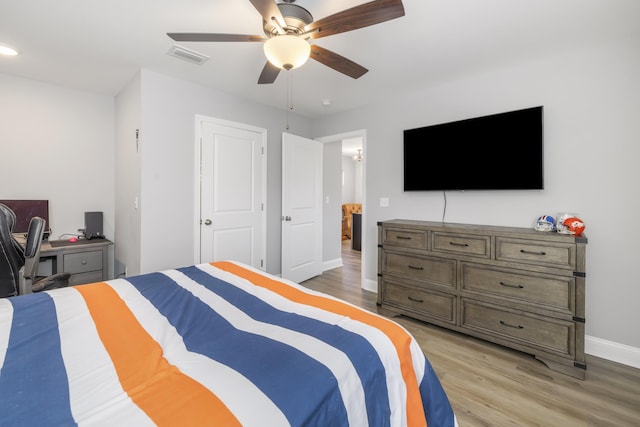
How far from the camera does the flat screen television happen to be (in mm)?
2994

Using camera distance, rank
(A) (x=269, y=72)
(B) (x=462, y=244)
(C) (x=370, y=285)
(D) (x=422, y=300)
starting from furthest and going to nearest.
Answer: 1. (C) (x=370, y=285)
2. (D) (x=422, y=300)
3. (B) (x=462, y=244)
4. (A) (x=269, y=72)

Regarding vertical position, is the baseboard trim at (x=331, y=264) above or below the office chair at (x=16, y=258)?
below

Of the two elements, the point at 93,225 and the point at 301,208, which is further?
the point at 301,208

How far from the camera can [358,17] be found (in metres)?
1.45

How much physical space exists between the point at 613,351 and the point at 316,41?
11.1 ft

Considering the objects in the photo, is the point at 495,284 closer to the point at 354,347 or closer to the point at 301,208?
the point at 354,347

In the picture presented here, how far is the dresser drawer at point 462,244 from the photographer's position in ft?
7.94

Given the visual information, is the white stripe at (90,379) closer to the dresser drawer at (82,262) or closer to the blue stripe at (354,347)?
the blue stripe at (354,347)

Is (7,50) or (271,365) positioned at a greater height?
(7,50)

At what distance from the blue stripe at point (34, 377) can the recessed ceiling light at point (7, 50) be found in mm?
2509

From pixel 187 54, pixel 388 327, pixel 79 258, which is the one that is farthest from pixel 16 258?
pixel 388 327

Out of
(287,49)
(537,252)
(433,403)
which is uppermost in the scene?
(287,49)

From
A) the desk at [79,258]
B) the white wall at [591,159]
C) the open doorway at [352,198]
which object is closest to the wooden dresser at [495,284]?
the white wall at [591,159]

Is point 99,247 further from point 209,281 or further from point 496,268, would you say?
point 496,268
